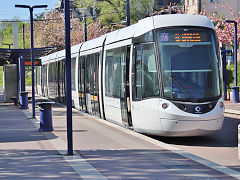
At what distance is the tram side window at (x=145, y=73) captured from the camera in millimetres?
12734

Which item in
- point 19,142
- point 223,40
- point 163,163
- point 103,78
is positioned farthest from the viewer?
point 223,40

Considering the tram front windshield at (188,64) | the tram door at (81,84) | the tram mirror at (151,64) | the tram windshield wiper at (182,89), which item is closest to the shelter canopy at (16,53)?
the tram door at (81,84)

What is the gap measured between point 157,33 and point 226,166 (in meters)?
4.61

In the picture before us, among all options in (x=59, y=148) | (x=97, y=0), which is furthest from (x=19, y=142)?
(x=97, y=0)

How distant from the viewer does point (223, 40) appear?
51594mm

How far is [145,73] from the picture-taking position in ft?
43.1

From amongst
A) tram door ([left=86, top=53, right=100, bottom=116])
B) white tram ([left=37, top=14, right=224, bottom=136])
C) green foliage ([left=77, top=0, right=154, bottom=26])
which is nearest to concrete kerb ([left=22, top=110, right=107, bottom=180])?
white tram ([left=37, top=14, right=224, bottom=136])

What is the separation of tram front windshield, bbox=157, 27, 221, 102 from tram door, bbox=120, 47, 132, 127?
215cm

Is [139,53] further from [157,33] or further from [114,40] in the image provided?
[114,40]

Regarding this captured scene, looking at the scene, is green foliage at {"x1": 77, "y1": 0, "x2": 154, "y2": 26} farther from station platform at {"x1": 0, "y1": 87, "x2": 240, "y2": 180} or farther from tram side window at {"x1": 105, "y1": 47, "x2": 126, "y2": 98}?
station platform at {"x1": 0, "y1": 87, "x2": 240, "y2": 180}

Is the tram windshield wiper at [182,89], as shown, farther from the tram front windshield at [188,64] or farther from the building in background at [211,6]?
the building in background at [211,6]

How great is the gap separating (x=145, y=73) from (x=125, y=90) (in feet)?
5.77

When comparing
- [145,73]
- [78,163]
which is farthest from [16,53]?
[78,163]

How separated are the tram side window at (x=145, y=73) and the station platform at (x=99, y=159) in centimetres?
118
